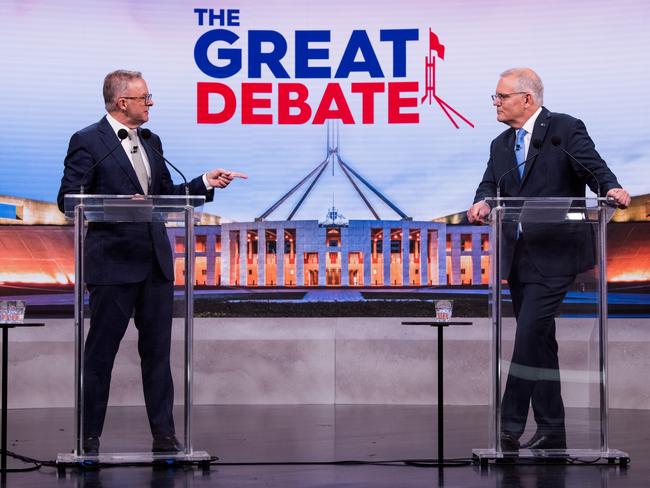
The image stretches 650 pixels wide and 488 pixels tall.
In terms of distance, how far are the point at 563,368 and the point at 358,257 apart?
2658mm

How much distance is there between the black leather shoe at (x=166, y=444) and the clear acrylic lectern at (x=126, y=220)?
0.8 inches

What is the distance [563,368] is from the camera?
4.03 m

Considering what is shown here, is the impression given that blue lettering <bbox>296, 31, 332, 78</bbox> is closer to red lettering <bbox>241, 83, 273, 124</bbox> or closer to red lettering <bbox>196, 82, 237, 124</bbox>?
red lettering <bbox>241, 83, 273, 124</bbox>

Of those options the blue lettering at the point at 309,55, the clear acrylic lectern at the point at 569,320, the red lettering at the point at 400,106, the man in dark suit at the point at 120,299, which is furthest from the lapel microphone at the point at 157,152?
the red lettering at the point at 400,106

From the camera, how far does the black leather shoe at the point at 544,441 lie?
159 inches

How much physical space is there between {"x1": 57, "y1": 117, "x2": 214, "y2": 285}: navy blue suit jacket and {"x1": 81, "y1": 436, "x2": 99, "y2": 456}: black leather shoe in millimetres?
545

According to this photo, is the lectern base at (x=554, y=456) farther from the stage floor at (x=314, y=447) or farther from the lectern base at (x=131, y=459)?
the lectern base at (x=131, y=459)

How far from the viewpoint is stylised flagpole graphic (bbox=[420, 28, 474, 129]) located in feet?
21.4

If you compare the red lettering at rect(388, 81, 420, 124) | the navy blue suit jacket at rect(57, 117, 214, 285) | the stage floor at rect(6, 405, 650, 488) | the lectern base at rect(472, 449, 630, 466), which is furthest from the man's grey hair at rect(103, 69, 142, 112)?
the red lettering at rect(388, 81, 420, 124)

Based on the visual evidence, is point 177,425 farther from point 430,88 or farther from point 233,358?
point 430,88

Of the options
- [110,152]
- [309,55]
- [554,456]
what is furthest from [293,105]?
[554,456]

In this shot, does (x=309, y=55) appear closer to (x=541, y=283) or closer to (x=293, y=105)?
(x=293, y=105)

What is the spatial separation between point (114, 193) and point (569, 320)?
5.58ft

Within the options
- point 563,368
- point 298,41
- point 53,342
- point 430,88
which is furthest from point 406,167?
point 563,368
